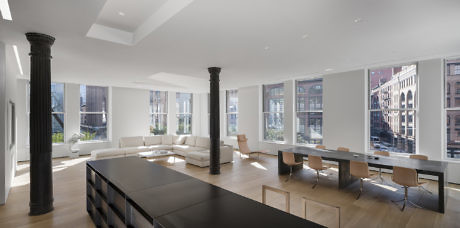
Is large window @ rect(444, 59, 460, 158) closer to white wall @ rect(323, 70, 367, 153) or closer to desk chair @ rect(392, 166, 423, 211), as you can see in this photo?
white wall @ rect(323, 70, 367, 153)

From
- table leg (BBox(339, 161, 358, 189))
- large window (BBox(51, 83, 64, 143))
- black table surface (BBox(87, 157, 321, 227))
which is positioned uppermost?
large window (BBox(51, 83, 64, 143))

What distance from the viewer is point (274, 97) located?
8.66m

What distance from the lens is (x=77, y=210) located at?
3520 millimetres

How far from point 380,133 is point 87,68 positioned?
8.27 metres

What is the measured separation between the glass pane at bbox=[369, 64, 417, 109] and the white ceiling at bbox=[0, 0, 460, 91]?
617 millimetres

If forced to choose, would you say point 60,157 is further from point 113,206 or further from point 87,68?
point 113,206

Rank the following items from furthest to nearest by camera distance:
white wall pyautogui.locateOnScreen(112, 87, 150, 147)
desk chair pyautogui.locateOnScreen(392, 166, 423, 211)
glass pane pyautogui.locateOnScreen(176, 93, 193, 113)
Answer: glass pane pyautogui.locateOnScreen(176, 93, 193, 113) < white wall pyautogui.locateOnScreen(112, 87, 150, 147) < desk chair pyautogui.locateOnScreen(392, 166, 423, 211)

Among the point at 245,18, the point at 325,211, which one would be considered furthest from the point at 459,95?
the point at 245,18

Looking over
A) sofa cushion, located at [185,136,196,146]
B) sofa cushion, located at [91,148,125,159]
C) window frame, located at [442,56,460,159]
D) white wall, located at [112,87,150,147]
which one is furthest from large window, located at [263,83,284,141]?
sofa cushion, located at [91,148,125,159]

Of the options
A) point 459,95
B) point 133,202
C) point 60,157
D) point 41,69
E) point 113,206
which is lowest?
point 60,157

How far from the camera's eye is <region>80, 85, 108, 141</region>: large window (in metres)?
8.48

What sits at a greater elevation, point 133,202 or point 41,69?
point 41,69

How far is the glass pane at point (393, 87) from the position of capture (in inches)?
213

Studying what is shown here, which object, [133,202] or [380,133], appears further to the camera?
[380,133]
